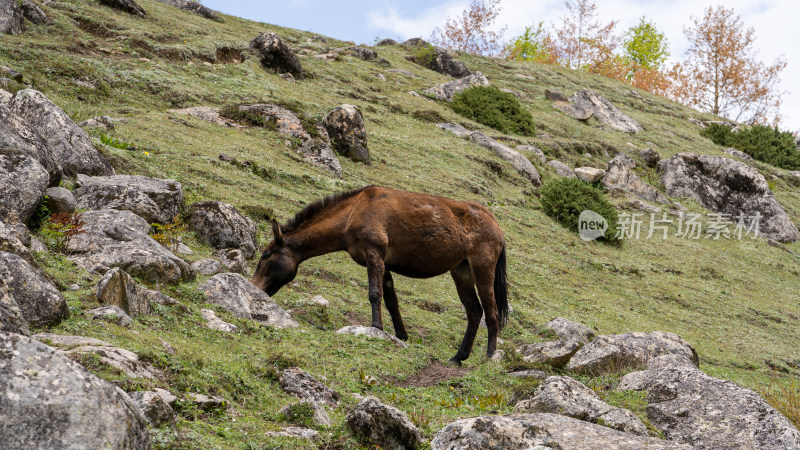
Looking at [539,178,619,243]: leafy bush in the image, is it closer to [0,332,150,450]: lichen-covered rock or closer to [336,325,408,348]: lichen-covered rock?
[336,325,408,348]: lichen-covered rock

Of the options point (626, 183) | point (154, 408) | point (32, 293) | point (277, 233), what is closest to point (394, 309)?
point (277, 233)

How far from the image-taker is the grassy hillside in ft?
23.7

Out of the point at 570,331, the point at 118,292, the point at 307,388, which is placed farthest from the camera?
the point at 570,331

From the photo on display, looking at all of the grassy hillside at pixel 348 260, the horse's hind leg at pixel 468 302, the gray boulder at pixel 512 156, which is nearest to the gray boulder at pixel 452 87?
the grassy hillside at pixel 348 260

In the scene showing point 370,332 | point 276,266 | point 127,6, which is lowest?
point 370,332

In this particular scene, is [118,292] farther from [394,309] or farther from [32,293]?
[394,309]

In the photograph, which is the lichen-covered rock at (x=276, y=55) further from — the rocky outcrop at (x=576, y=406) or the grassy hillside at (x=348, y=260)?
the rocky outcrop at (x=576, y=406)

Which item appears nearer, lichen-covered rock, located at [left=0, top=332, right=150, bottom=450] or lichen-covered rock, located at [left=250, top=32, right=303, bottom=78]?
lichen-covered rock, located at [left=0, top=332, right=150, bottom=450]

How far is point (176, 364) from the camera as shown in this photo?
6.18 meters

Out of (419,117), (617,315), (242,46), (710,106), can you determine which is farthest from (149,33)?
(710,106)

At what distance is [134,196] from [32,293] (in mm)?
6701

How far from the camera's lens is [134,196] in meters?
12.6

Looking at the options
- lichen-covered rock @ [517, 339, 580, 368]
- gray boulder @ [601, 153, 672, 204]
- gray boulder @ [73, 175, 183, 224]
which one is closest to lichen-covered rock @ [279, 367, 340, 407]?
lichen-covered rock @ [517, 339, 580, 368]

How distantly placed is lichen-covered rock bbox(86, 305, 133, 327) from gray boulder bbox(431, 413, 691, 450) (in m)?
3.95
